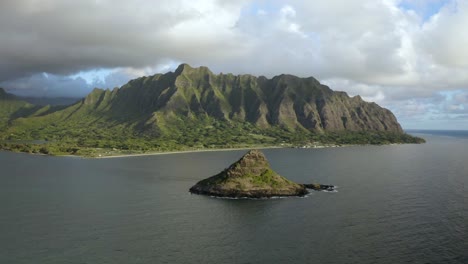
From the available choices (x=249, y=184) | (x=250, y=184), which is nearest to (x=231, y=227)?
(x=249, y=184)

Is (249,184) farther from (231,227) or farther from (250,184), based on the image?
(231,227)

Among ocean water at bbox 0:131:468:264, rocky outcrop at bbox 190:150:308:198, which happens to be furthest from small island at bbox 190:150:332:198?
ocean water at bbox 0:131:468:264

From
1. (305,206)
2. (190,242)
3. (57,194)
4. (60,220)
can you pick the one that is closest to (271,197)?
(305,206)

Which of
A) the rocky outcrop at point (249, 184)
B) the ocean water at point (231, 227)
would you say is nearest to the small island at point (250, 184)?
the rocky outcrop at point (249, 184)

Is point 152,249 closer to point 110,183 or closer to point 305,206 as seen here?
point 305,206

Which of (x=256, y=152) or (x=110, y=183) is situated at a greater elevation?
(x=256, y=152)

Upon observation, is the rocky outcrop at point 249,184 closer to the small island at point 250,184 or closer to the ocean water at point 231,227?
the small island at point 250,184

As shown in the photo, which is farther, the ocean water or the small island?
the small island

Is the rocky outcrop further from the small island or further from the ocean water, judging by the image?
the ocean water
